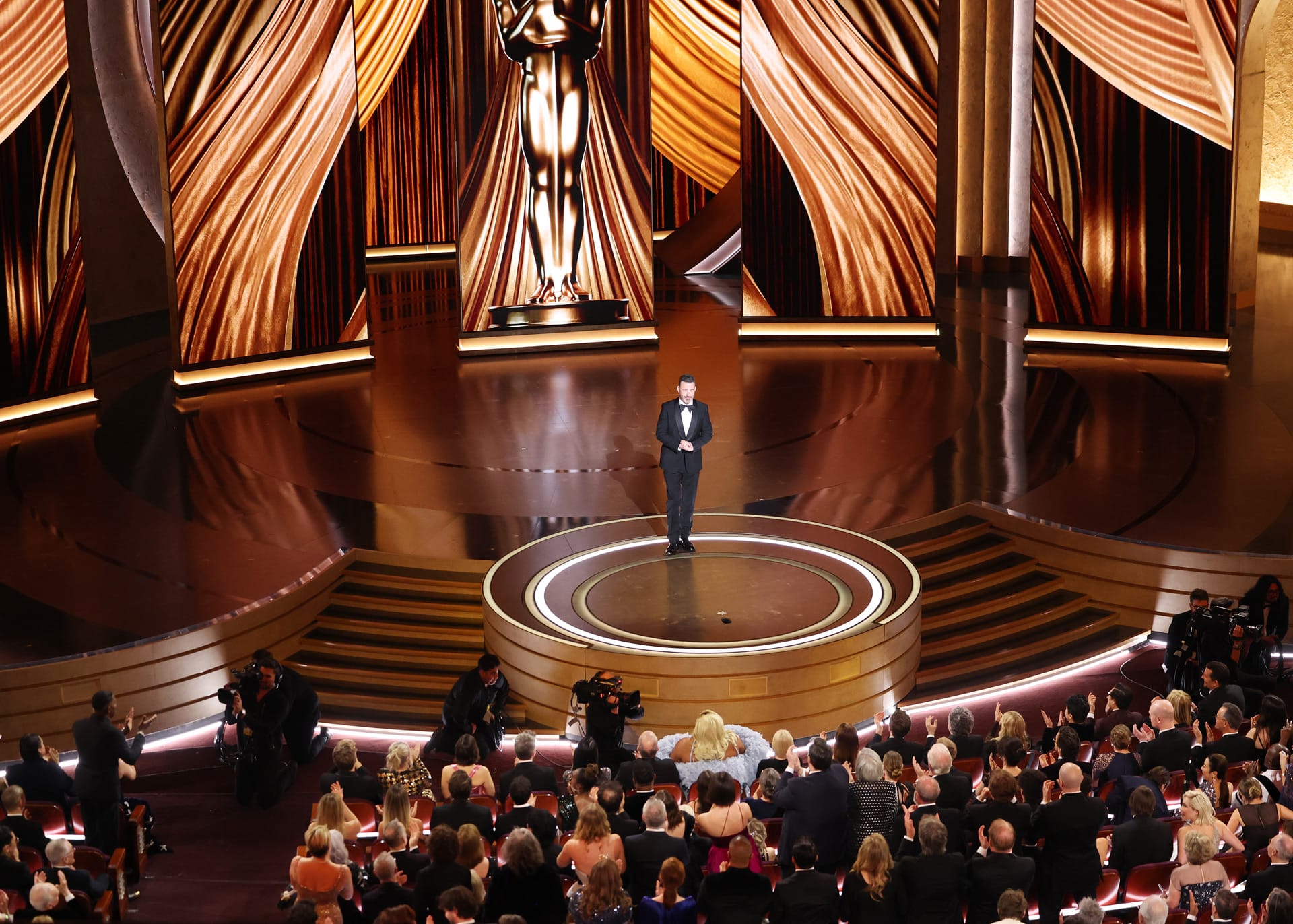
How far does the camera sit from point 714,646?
8.04 m

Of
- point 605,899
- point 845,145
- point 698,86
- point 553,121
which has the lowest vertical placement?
point 605,899

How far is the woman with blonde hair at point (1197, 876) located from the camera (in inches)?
207

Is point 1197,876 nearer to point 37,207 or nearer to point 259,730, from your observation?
point 259,730

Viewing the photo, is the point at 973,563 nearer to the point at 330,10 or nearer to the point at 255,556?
the point at 255,556

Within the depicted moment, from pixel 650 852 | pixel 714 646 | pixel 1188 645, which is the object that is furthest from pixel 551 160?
pixel 650 852

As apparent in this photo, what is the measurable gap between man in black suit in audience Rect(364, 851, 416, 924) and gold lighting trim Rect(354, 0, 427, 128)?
15.8 metres

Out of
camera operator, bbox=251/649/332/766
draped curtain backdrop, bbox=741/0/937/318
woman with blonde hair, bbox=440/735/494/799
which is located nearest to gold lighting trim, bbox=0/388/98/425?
camera operator, bbox=251/649/332/766

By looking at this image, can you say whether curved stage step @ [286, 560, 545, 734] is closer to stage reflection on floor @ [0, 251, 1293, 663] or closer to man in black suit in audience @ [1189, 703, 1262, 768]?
stage reflection on floor @ [0, 251, 1293, 663]

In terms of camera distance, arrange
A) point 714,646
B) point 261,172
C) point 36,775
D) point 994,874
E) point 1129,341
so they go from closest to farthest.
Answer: point 994,874, point 36,775, point 714,646, point 261,172, point 1129,341

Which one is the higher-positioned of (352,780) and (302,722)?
(352,780)

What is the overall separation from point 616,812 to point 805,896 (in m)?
0.95

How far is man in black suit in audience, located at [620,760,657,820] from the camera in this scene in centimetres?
593

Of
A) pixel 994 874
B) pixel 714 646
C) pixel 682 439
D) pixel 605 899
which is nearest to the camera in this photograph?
pixel 605 899

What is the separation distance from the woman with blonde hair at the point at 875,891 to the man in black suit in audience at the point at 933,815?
0.90 ft
